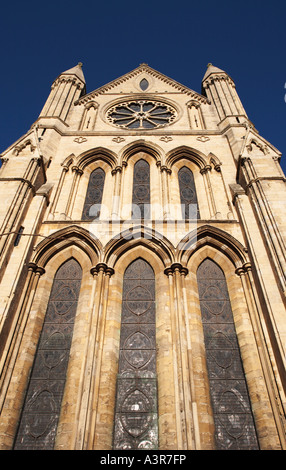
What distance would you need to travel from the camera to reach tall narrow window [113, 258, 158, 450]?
655cm

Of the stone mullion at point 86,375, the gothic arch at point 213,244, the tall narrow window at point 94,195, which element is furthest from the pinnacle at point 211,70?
A: the stone mullion at point 86,375

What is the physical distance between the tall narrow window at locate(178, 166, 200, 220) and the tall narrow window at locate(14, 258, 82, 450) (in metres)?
3.82

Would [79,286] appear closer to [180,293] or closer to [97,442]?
[180,293]

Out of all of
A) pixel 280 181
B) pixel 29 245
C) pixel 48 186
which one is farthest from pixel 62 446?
pixel 280 181

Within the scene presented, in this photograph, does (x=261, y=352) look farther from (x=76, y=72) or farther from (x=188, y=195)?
(x=76, y=72)

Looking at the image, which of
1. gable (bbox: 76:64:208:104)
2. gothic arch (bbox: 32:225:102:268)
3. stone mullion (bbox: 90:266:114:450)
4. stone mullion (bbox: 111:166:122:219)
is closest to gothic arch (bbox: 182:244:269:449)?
stone mullion (bbox: 90:266:114:450)

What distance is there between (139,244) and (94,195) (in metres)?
3.01

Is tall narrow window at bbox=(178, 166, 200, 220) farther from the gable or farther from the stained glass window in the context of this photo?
the stained glass window

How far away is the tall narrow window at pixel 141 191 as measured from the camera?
425 inches

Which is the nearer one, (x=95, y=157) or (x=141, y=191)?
(x=141, y=191)

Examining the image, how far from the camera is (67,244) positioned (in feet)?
31.4

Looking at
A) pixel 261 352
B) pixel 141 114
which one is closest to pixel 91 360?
pixel 261 352

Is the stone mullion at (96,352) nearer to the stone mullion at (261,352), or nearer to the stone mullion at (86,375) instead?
the stone mullion at (86,375)
